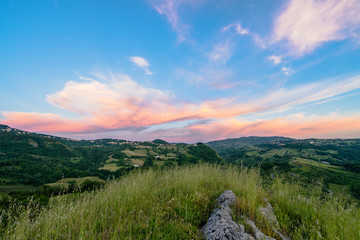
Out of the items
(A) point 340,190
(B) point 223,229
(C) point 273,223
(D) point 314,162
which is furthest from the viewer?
(D) point 314,162

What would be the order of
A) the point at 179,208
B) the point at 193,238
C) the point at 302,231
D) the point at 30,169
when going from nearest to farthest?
1. the point at 193,238
2. the point at 302,231
3. the point at 179,208
4. the point at 30,169

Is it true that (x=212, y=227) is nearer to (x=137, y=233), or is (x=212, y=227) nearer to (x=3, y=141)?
(x=137, y=233)

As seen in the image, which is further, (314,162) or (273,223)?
(314,162)

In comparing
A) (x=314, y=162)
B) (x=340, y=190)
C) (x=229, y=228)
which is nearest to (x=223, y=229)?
(x=229, y=228)

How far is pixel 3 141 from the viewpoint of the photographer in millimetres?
164125

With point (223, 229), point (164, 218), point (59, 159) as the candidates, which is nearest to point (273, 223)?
point (223, 229)

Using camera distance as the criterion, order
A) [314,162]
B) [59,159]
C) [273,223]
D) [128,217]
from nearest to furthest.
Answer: [273,223] → [128,217] → [314,162] → [59,159]

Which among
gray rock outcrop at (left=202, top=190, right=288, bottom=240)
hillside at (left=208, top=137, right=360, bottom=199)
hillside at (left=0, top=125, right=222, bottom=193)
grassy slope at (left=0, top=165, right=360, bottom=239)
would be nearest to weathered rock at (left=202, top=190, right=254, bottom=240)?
gray rock outcrop at (left=202, top=190, right=288, bottom=240)

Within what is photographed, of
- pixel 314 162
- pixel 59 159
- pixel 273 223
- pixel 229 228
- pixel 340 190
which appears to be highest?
pixel 340 190

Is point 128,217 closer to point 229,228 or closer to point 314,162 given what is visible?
point 229,228

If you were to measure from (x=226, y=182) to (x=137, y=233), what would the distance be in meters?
4.77

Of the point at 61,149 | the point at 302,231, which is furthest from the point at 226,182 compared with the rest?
the point at 61,149

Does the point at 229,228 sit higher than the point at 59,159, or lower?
higher

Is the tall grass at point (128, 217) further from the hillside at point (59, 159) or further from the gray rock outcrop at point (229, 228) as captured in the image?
the hillside at point (59, 159)
